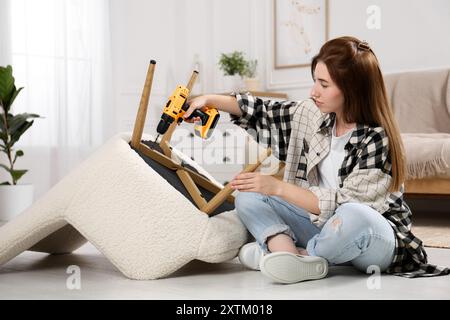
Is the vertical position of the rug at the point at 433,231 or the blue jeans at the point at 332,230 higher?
the blue jeans at the point at 332,230

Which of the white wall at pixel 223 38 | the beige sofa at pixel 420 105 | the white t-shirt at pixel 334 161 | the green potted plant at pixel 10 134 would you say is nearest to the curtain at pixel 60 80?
the white wall at pixel 223 38

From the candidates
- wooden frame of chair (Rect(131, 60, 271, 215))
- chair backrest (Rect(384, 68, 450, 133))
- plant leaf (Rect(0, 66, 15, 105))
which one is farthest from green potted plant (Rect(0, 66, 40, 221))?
chair backrest (Rect(384, 68, 450, 133))

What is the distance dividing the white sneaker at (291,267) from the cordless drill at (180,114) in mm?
340

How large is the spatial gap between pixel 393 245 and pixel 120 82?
2975 millimetres

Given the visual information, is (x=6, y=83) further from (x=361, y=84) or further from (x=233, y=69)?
(x=361, y=84)

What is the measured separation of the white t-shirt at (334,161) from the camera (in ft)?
5.27

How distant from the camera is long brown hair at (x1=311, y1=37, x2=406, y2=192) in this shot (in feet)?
5.08

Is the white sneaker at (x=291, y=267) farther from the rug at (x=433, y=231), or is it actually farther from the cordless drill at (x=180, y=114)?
the rug at (x=433, y=231)

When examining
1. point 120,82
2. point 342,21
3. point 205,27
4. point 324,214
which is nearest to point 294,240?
point 324,214

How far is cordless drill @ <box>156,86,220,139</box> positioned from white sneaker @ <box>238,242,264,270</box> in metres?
0.32

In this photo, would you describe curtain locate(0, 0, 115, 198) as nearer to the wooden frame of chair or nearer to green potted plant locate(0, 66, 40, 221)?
green potted plant locate(0, 66, 40, 221)
